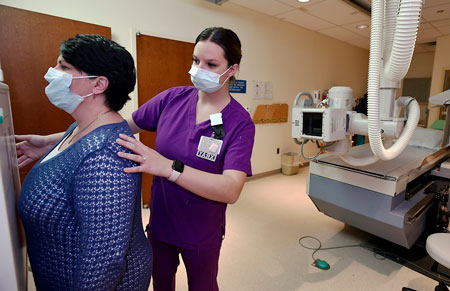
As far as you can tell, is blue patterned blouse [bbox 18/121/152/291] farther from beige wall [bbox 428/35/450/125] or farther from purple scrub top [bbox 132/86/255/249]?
beige wall [bbox 428/35/450/125]

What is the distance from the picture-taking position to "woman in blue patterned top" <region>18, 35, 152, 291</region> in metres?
0.67

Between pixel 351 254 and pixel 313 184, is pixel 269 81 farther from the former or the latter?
pixel 351 254

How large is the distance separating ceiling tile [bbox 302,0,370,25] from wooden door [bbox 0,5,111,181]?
9.53ft

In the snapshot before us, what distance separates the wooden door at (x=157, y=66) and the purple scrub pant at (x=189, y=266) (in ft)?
5.79

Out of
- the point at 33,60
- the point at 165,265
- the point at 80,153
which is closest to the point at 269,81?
the point at 33,60

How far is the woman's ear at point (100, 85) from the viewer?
2.55ft

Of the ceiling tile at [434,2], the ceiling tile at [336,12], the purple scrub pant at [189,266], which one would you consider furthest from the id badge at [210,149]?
the ceiling tile at [434,2]

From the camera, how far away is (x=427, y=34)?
4.81 metres

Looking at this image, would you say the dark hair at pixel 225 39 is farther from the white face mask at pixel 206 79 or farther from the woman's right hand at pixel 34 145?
the woman's right hand at pixel 34 145

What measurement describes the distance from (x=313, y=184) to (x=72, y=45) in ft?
6.65

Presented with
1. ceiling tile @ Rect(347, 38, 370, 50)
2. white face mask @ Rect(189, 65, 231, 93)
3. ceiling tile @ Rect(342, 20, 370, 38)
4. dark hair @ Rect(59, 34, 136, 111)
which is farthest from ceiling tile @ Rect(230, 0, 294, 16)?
dark hair @ Rect(59, 34, 136, 111)

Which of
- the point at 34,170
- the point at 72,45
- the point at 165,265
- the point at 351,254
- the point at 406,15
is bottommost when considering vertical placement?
the point at 351,254

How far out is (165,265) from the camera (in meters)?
1.17

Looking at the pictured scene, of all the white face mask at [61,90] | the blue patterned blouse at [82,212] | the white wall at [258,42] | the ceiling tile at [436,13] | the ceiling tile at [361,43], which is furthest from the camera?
the ceiling tile at [361,43]
